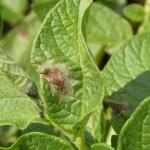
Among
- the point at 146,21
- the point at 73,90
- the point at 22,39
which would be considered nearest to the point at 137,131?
the point at 73,90

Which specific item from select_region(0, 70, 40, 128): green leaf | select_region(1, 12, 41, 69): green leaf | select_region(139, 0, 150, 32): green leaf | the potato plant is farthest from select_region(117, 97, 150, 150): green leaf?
select_region(1, 12, 41, 69): green leaf

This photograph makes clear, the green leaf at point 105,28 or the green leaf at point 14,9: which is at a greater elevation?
the green leaf at point 14,9

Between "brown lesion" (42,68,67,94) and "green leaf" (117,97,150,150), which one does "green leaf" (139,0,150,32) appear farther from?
"green leaf" (117,97,150,150)

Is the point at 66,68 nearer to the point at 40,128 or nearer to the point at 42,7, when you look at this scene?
the point at 40,128

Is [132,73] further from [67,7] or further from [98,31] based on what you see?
[98,31]

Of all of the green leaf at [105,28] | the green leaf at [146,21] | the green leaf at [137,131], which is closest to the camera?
the green leaf at [137,131]

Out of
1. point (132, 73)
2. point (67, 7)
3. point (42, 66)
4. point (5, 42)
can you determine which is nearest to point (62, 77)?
point (42, 66)

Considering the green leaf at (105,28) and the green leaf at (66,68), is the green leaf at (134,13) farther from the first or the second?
the green leaf at (66,68)

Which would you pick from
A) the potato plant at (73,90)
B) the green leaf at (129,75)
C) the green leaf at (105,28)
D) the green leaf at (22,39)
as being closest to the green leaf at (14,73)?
the potato plant at (73,90)

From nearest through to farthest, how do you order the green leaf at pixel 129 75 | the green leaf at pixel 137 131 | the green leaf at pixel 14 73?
1. the green leaf at pixel 137 131
2. the green leaf at pixel 14 73
3. the green leaf at pixel 129 75
